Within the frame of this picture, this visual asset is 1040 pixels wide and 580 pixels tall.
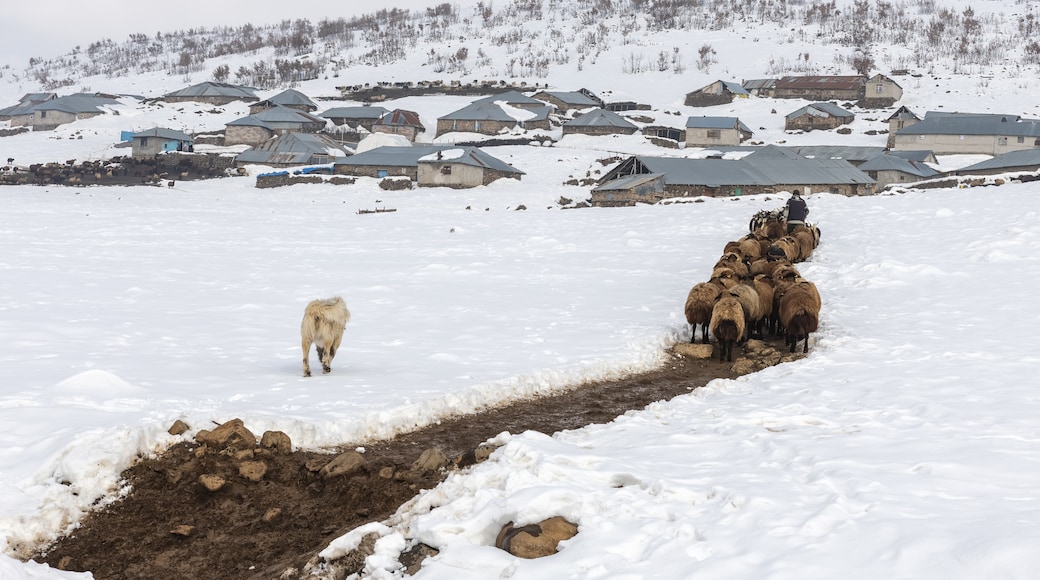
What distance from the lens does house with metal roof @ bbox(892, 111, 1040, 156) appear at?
70750 millimetres

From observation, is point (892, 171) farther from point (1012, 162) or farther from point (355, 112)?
point (355, 112)

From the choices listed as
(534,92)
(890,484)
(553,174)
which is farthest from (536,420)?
(534,92)

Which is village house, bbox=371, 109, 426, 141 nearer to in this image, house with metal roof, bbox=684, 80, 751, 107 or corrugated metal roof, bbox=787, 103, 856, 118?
house with metal roof, bbox=684, 80, 751, 107

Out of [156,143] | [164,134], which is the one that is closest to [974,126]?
[164,134]

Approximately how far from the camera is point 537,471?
6.90 meters

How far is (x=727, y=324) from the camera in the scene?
1378 centimetres

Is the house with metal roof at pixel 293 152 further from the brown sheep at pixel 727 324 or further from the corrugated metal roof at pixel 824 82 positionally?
the brown sheep at pixel 727 324

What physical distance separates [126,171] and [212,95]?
39.2m

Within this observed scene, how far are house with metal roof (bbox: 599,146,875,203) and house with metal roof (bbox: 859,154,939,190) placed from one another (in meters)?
6.89

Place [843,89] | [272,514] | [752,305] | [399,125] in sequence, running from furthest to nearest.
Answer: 1. [843,89]
2. [399,125]
3. [752,305]
4. [272,514]

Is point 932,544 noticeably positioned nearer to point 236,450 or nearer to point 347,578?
point 347,578

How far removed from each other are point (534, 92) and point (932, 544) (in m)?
96.2

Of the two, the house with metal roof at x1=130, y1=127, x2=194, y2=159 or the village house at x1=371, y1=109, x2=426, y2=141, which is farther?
the village house at x1=371, y1=109, x2=426, y2=141

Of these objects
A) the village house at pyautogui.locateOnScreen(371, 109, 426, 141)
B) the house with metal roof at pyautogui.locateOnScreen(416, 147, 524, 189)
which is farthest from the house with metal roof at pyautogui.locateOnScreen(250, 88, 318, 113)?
the house with metal roof at pyautogui.locateOnScreen(416, 147, 524, 189)
